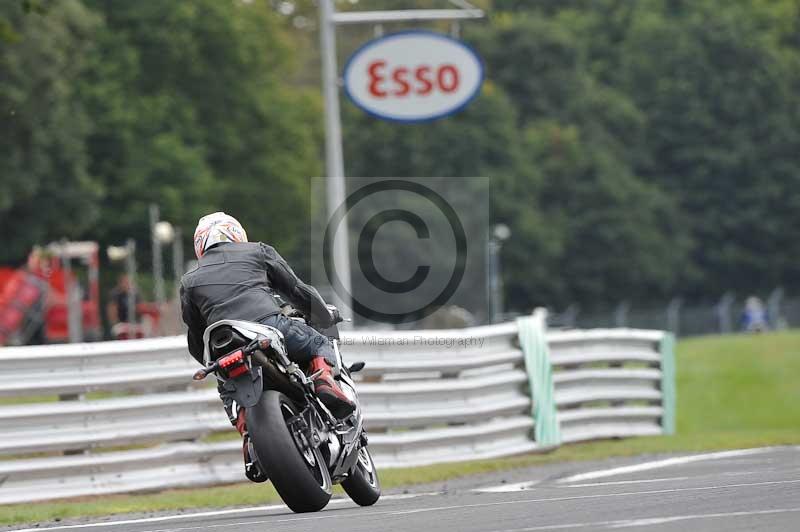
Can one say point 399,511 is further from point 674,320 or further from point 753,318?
point 674,320

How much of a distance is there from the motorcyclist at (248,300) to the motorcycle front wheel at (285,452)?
25cm

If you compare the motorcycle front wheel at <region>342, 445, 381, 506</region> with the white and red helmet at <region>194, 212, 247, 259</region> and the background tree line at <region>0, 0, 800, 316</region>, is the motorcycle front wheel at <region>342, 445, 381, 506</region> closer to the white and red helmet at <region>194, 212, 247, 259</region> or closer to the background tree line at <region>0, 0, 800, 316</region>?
the white and red helmet at <region>194, 212, 247, 259</region>

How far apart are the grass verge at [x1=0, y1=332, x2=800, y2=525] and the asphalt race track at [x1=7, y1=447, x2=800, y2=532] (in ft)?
2.78

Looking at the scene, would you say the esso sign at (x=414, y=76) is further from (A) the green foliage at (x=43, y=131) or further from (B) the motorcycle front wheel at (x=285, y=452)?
(A) the green foliage at (x=43, y=131)

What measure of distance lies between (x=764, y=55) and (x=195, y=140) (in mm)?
33170

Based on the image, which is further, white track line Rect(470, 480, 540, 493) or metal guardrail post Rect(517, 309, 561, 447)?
metal guardrail post Rect(517, 309, 561, 447)

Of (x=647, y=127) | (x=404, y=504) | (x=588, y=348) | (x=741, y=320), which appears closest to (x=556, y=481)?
(x=404, y=504)

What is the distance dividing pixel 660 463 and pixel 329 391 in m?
4.30

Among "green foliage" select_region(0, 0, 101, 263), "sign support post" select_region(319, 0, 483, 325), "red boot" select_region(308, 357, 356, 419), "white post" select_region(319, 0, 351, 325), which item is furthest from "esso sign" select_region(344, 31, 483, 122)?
"green foliage" select_region(0, 0, 101, 263)

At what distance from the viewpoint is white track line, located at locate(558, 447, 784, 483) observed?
12.2m

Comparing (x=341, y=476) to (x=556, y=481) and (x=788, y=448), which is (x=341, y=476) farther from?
(x=788, y=448)

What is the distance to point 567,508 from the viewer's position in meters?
8.68

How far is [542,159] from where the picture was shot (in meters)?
73.6

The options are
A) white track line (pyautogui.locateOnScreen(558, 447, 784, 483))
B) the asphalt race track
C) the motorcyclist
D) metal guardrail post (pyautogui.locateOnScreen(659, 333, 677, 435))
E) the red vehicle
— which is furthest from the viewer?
the red vehicle
